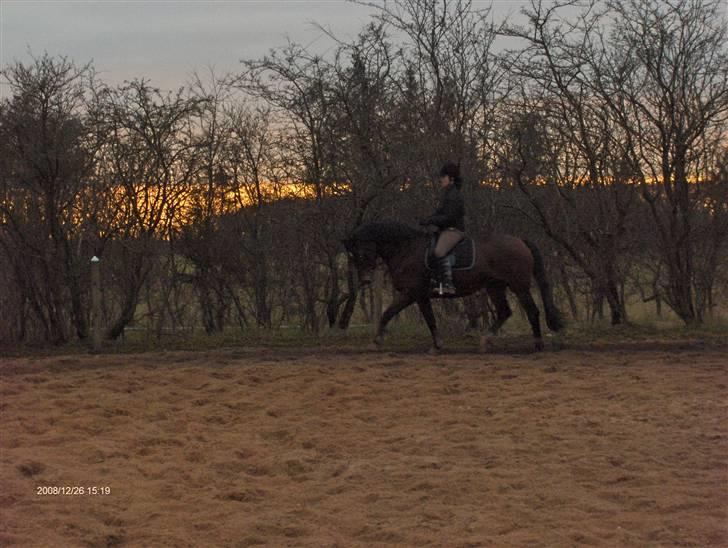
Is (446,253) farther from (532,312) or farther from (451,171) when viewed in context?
(532,312)

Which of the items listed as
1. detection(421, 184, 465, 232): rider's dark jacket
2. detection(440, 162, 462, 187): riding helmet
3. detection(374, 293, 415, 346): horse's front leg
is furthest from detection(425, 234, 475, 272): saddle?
detection(440, 162, 462, 187): riding helmet

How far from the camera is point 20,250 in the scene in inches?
583

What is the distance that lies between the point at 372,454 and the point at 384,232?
19.9ft

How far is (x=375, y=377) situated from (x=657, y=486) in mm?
4809

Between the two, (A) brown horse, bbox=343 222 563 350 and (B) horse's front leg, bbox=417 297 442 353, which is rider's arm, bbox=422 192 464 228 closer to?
(A) brown horse, bbox=343 222 563 350

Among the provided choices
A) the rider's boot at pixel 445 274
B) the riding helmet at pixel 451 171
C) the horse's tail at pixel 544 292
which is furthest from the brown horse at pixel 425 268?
Result: the riding helmet at pixel 451 171

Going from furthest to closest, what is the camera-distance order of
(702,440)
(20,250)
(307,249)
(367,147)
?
(307,249) → (367,147) → (20,250) → (702,440)

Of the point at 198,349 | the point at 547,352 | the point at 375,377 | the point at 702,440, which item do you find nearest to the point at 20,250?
the point at 198,349

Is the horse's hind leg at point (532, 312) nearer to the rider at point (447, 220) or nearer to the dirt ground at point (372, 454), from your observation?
the rider at point (447, 220)

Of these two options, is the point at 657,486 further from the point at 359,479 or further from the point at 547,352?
the point at 547,352

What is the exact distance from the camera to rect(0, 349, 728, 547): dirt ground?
565 centimetres

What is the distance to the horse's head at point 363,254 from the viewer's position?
13094mm

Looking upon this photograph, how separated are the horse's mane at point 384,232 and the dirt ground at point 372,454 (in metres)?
2.13

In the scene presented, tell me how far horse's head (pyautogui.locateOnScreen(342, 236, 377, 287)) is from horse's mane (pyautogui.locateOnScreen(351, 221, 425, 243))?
60mm
